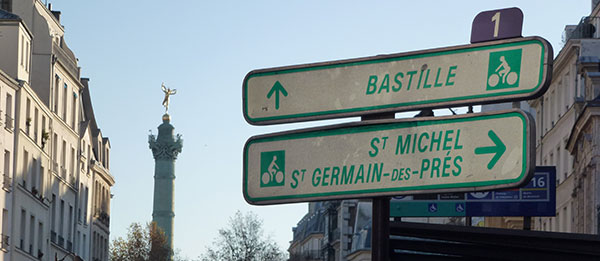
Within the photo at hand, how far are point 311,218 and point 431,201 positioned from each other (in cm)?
10366

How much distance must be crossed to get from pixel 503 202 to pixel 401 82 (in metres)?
29.1

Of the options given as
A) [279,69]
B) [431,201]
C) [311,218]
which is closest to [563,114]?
[431,201]

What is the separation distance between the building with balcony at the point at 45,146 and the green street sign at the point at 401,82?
44576 millimetres

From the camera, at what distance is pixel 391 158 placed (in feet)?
27.5

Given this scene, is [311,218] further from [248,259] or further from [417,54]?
[417,54]

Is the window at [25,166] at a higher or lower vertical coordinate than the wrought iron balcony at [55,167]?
lower

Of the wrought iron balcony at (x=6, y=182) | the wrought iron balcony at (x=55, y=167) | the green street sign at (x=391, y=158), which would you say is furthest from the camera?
the wrought iron balcony at (x=55, y=167)

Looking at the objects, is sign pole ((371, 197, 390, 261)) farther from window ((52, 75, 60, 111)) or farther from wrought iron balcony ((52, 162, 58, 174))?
window ((52, 75, 60, 111))

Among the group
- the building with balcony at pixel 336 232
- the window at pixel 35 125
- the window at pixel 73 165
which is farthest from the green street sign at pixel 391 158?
the building with balcony at pixel 336 232

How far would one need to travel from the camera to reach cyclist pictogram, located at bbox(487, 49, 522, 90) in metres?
8.05

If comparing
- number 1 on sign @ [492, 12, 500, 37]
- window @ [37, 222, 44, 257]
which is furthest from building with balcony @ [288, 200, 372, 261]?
number 1 on sign @ [492, 12, 500, 37]

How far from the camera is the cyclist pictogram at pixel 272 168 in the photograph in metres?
8.86

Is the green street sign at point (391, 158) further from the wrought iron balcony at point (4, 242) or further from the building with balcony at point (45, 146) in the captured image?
the wrought iron balcony at point (4, 242)

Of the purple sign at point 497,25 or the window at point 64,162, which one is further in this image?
the window at point 64,162
